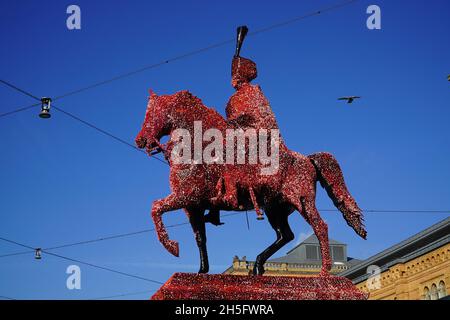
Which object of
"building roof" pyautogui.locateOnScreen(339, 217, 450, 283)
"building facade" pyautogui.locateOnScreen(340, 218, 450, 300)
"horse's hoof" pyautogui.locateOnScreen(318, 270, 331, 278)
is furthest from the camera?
"building roof" pyautogui.locateOnScreen(339, 217, 450, 283)

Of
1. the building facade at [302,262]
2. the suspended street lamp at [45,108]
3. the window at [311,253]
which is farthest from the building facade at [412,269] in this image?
the suspended street lamp at [45,108]

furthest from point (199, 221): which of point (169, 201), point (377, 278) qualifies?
point (377, 278)

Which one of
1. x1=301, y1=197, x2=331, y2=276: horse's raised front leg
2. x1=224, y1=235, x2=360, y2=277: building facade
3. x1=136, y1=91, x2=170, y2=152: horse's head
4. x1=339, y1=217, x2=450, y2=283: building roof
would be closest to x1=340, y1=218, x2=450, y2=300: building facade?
x1=339, y1=217, x2=450, y2=283: building roof

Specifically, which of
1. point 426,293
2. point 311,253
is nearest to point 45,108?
point 426,293

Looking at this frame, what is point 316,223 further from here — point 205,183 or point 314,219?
point 205,183

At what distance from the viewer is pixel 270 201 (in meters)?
13.6

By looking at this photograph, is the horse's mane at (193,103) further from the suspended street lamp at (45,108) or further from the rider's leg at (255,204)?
the suspended street lamp at (45,108)

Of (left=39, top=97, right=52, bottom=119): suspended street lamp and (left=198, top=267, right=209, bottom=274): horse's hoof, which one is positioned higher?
(left=39, top=97, right=52, bottom=119): suspended street lamp

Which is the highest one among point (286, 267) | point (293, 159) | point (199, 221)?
point (286, 267)

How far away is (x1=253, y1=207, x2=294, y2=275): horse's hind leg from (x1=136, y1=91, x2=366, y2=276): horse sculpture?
2 cm

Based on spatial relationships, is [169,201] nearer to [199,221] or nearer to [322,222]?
[199,221]

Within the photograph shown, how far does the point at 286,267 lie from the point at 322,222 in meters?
53.2

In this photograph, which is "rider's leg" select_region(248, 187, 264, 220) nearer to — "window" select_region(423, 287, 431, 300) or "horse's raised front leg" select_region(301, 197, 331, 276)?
"horse's raised front leg" select_region(301, 197, 331, 276)

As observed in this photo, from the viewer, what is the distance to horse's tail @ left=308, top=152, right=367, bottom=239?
1410cm
